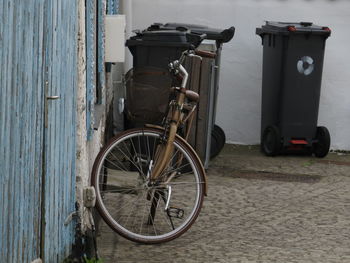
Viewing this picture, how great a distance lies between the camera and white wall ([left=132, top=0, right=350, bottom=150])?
10.9 m

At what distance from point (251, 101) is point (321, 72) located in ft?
3.68

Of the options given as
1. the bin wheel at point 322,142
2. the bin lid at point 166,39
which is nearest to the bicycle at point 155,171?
the bin lid at point 166,39

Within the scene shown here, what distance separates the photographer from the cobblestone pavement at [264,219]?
581 cm

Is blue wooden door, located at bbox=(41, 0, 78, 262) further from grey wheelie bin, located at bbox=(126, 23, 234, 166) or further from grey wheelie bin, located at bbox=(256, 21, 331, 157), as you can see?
grey wheelie bin, located at bbox=(256, 21, 331, 157)

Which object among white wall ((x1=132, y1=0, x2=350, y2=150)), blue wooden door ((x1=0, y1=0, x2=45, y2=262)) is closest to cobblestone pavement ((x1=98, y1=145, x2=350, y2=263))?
white wall ((x1=132, y1=0, x2=350, y2=150))

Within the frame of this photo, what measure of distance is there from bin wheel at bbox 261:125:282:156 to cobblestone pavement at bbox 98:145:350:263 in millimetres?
146

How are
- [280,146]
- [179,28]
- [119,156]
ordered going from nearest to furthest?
[119,156] < [179,28] < [280,146]

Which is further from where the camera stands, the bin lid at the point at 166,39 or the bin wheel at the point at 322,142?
the bin wheel at the point at 322,142

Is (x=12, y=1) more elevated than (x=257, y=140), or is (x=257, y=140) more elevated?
(x=12, y=1)

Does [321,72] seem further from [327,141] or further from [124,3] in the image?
[124,3]

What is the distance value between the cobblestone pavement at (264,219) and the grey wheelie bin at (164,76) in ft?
1.88

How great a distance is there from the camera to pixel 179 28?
855cm

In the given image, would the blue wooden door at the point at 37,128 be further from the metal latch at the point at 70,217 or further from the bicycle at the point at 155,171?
the bicycle at the point at 155,171

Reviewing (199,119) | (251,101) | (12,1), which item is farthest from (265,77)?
(12,1)
